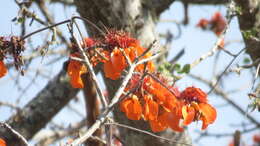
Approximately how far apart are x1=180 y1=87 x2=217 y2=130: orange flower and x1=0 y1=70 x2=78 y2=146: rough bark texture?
4.37ft

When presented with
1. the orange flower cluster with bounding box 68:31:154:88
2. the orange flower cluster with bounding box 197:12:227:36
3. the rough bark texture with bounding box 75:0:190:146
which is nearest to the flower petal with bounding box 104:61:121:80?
the orange flower cluster with bounding box 68:31:154:88

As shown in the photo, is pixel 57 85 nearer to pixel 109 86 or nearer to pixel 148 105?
pixel 109 86

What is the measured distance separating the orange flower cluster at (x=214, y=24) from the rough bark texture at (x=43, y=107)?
279 centimetres

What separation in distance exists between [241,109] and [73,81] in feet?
8.39

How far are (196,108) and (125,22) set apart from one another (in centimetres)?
79

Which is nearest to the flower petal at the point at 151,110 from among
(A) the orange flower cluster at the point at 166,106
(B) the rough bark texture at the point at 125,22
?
(A) the orange flower cluster at the point at 166,106

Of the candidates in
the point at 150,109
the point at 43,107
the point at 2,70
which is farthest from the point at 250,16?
the point at 2,70

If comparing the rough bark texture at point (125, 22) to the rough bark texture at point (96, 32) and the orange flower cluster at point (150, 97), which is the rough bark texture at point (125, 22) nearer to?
the rough bark texture at point (96, 32)

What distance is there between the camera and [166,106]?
1.56m

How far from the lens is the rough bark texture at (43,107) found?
9.21ft

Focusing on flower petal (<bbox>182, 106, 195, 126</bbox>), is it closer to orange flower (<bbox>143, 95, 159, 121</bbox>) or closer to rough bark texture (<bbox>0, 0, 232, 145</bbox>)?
orange flower (<bbox>143, 95, 159, 121</bbox>)

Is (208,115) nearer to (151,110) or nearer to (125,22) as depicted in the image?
(151,110)

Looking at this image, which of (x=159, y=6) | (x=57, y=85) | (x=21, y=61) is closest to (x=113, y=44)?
(x=21, y=61)

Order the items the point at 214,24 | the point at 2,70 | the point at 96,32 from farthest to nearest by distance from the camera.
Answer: the point at 214,24, the point at 96,32, the point at 2,70
